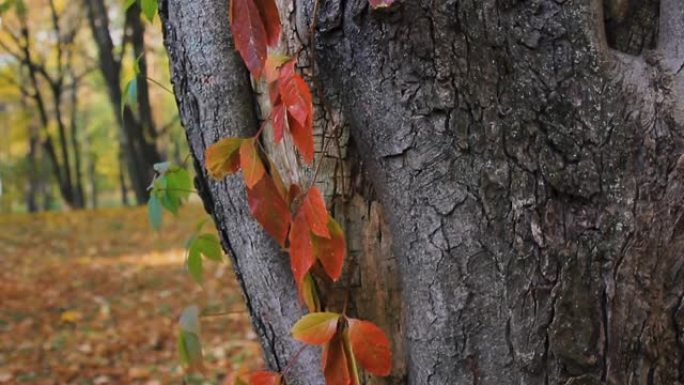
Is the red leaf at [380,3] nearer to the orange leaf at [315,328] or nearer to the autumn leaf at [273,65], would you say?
the autumn leaf at [273,65]

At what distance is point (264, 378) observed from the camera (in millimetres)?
1142

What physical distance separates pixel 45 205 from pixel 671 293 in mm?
31675

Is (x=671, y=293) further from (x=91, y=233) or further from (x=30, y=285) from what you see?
(x=91, y=233)

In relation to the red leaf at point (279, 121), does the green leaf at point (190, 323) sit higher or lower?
lower

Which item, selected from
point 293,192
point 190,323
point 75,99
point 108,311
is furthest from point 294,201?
point 75,99

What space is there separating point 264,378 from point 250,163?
35 centimetres

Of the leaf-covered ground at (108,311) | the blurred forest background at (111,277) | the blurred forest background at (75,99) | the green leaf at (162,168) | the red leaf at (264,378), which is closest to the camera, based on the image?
the red leaf at (264,378)

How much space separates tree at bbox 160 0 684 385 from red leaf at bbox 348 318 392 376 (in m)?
0.09

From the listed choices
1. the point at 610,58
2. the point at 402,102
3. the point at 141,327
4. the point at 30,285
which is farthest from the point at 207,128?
the point at 30,285

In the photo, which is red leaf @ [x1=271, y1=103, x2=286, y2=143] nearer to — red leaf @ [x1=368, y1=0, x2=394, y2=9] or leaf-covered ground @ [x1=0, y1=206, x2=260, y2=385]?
red leaf @ [x1=368, y1=0, x2=394, y2=9]

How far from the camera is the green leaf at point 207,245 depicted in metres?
1.45

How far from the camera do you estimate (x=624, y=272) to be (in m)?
1.02

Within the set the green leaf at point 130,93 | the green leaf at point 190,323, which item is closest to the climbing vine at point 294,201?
the green leaf at point 190,323

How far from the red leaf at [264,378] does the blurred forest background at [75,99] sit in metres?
0.71
